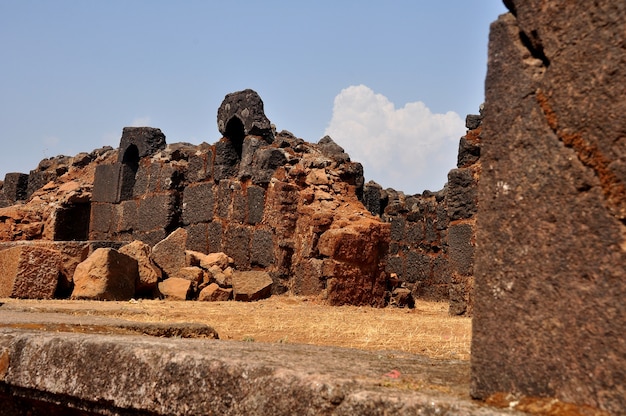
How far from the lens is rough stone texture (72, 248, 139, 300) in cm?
756

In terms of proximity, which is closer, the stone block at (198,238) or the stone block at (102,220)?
the stone block at (198,238)

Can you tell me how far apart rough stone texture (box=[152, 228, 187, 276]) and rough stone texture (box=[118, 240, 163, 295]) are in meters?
0.28

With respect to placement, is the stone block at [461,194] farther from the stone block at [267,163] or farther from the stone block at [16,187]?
the stone block at [16,187]

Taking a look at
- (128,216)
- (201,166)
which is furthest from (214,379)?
(128,216)


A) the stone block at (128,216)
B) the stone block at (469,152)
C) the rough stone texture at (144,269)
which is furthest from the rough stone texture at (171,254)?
the stone block at (469,152)

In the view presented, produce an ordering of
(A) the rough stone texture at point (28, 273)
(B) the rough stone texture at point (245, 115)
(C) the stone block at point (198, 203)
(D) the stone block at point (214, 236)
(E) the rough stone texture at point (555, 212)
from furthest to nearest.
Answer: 1. (C) the stone block at point (198, 203)
2. (B) the rough stone texture at point (245, 115)
3. (D) the stone block at point (214, 236)
4. (A) the rough stone texture at point (28, 273)
5. (E) the rough stone texture at point (555, 212)

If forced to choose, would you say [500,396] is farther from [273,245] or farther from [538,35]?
[273,245]

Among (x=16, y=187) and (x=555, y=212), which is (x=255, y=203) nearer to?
(x=555, y=212)

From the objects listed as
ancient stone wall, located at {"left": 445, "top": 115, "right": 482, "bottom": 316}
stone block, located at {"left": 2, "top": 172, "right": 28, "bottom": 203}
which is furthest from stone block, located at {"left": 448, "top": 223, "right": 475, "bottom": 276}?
stone block, located at {"left": 2, "top": 172, "right": 28, "bottom": 203}

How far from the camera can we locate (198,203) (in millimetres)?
10555

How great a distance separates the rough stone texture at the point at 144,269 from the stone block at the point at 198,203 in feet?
5.11

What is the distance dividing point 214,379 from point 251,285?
21.6 ft

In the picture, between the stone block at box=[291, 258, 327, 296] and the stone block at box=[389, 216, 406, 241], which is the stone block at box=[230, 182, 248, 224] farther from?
the stone block at box=[389, 216, 406, 241]

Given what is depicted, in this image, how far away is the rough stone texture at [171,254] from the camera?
914 cm
